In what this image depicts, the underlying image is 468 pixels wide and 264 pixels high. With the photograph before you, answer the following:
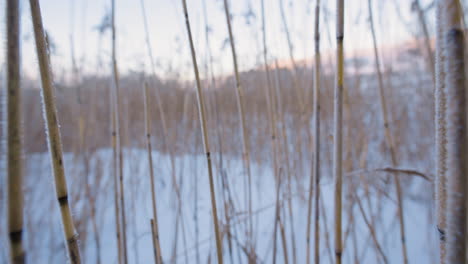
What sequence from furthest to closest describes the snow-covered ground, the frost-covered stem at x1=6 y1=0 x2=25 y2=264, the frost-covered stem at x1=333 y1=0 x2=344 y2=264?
1. the snow-covered ground
2. the frost-covered stem at x1=333 y1=0 x2=344 y2=264
3. the frost-covered stem at x1=6 y1=0 x2=25 y2=264

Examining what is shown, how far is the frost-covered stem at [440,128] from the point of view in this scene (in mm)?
178

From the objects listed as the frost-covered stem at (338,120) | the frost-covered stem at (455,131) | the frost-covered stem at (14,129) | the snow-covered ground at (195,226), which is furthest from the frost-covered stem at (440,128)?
the snow-covered ground at (195,226)

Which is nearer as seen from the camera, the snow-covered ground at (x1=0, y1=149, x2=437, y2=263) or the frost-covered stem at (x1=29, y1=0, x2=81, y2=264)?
the frost-covered stem at (x1=29, y1=0, x2=81, y2=264)

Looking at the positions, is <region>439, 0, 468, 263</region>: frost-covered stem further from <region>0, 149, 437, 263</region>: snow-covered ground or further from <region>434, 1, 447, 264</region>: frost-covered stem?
<region>0, 149, 437, 263</region>: snow-covered ground

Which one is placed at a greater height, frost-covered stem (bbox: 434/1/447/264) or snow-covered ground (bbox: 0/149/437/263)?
frost-covered stem (bbox: 434/1/447/264)

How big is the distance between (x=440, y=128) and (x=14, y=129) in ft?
0.94

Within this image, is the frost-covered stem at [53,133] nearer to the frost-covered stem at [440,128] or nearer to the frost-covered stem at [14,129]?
the frost-covered stem at [14,129]

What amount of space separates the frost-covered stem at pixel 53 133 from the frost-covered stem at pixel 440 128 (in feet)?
0.93

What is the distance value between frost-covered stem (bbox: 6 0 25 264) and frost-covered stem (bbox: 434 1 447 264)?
256 millimetres

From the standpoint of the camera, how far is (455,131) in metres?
0.16

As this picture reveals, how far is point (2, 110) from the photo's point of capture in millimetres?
144

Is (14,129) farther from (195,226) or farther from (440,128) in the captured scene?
(195,226)

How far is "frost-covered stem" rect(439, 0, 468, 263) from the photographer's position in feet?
0.53

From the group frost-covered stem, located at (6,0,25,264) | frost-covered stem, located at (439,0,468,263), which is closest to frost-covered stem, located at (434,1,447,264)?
frost-covered stem, located at (439,0,468,263)
